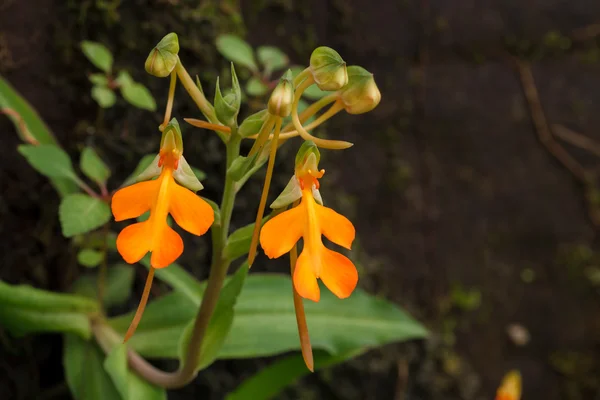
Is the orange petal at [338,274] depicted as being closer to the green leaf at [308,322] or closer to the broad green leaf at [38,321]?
the green leaf at [308,322]

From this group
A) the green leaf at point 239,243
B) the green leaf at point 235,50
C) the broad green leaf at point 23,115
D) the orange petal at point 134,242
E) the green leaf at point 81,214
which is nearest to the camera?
the orange petal at point 134,242

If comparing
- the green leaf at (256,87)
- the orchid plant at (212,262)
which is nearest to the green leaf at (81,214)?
the orchid plant at (212,262)

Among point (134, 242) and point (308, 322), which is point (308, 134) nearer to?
point (134, 242)

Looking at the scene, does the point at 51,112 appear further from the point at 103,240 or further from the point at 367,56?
the point at 367,56

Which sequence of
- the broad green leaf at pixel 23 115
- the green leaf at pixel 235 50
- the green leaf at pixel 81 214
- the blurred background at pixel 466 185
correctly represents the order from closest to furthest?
the green leaf at pixel 81 214, the broad green leaf at pixel 23 115, the green leaf at pixel 235 50, the blurred background at pixel 466 185

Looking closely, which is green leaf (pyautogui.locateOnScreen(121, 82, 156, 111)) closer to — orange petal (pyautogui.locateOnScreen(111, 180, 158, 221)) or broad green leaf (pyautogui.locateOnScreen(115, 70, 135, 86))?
broad green leaf (pyautogui.locateOnScreen(115, 70, 135, 86))

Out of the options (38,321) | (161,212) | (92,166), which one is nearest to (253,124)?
(161,212)

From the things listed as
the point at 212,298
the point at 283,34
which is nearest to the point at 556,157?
the point at 283,34
